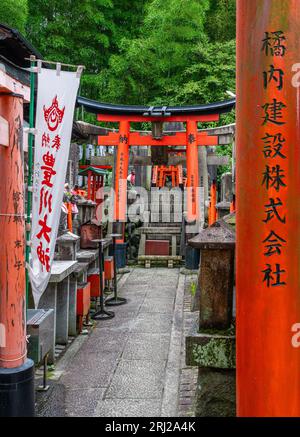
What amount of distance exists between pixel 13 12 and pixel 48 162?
16.7m

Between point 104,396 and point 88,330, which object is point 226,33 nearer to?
point 88,330

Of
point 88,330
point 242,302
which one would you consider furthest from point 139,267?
point 242,302

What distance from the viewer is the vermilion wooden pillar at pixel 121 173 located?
45.3ft

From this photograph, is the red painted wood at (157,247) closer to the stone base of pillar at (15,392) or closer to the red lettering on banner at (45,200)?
the red lettering on banner at (45,200)

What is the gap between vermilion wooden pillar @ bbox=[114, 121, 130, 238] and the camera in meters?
13.8

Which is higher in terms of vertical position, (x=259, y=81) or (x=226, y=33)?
(x=226, y=33)

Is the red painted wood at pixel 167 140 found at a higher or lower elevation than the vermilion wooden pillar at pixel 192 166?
higher

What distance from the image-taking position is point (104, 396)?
17.2 ft

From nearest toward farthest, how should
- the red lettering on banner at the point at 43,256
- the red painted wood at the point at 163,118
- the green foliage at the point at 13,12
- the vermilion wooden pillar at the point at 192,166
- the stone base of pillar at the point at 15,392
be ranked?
the stone base of pillar at the point at 15,392, the red lettering on banner at the point at 43,256, the red painted wood at the point at 163,118, the vermilion wooden pillar at the point at 192,166, the green foliage at the point at 13,12

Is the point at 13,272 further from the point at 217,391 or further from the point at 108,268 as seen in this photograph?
the point at 108,268

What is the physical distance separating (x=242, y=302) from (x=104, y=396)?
9.75 feet

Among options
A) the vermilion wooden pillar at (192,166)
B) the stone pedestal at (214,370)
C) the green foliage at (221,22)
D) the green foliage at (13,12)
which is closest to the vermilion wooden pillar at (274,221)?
the stone pedestal at (214,370)

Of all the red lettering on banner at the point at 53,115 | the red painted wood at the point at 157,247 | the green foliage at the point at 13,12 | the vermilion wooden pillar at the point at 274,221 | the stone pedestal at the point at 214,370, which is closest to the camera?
the vermilion wooden pillar at the point at 274,221

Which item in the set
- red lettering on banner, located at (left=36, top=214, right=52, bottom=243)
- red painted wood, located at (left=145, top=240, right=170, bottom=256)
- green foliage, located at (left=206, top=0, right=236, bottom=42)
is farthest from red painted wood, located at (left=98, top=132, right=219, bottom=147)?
green foliage, located at (left=206, top=0, right=236, bottom=42)
